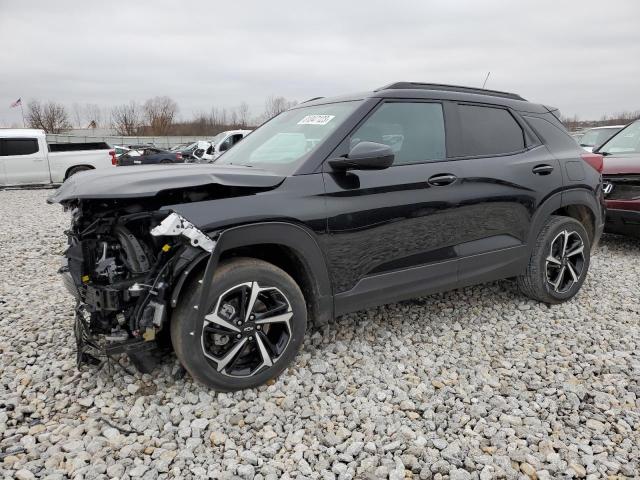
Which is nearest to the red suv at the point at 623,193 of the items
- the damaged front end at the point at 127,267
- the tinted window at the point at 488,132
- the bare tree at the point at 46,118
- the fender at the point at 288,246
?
the tinted window at the point at 488,132

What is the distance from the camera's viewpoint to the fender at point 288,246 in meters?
2.39

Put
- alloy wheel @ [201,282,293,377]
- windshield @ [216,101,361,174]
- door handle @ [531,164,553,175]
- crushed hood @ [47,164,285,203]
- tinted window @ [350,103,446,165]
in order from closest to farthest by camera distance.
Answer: crushed hood @ [47,164,285,203]
alloy wheel @ [201,282,293,377]
windshield @ [216,101,361,174]
tinted window @ [350,103,446,165]
door handle @ [531,164,553,175]

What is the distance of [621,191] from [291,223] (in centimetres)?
496

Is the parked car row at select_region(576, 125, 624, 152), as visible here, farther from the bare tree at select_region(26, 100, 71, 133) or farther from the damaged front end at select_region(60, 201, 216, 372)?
the bare tree at select_region(26, 100, 71, 133)

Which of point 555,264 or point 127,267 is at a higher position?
point 127,267

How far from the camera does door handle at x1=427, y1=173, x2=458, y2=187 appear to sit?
316 centimetres

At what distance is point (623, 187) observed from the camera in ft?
18.7

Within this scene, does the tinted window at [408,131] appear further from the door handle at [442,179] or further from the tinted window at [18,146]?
the tinted window at [18,146]

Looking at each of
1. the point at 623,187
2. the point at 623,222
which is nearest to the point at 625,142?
the point at 623,187

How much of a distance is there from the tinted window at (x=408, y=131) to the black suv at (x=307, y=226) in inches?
0.4

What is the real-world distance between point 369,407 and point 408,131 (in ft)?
6.06

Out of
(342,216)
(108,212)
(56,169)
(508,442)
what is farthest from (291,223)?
(56,169)

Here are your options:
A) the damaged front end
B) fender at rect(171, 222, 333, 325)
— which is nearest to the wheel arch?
fender at rect(171, 222, 333, 325)

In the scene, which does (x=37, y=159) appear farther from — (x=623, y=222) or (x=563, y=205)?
(x=623, y=222)
